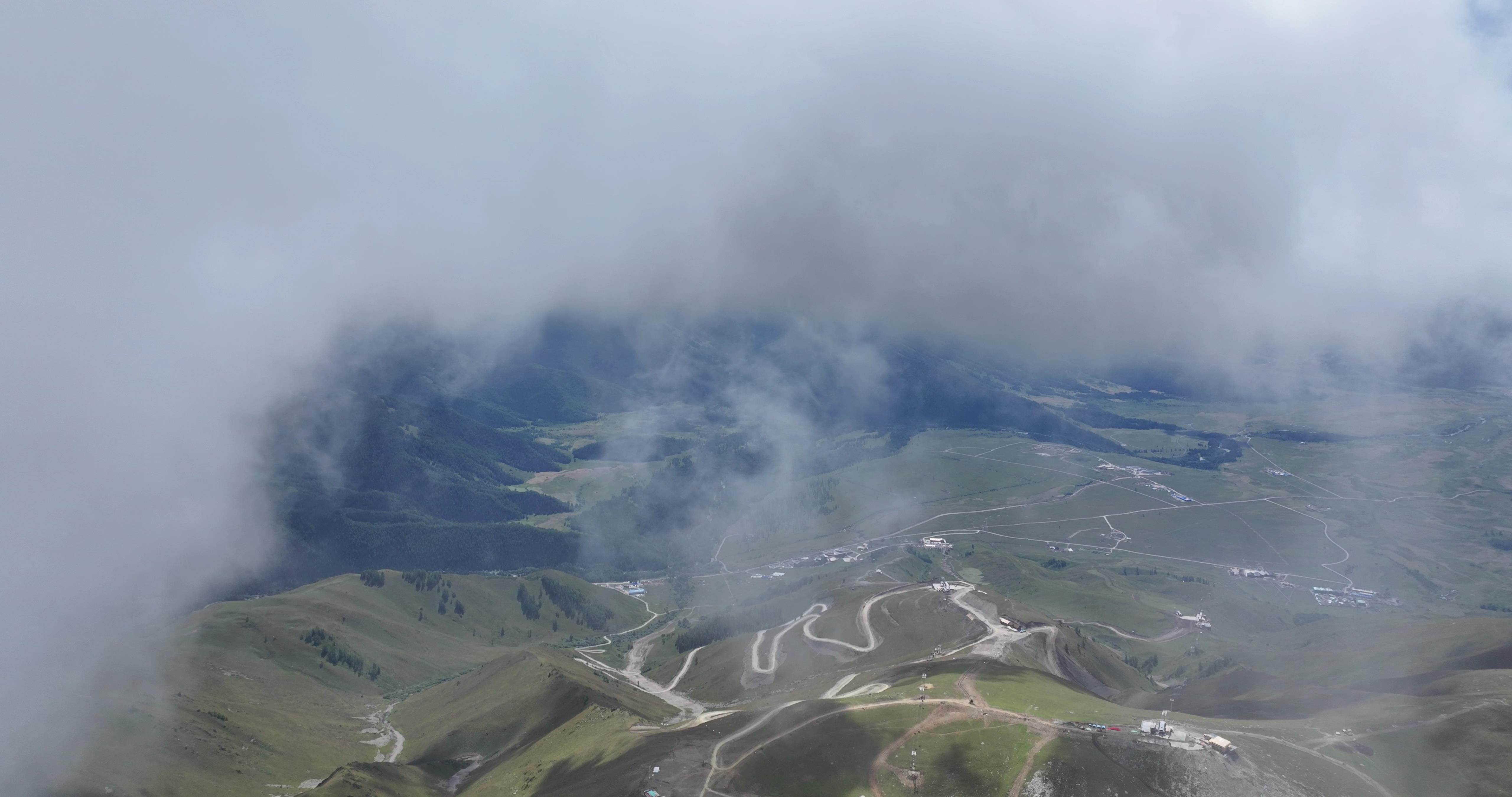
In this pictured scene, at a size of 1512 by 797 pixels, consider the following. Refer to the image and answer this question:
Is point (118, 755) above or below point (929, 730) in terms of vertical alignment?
below

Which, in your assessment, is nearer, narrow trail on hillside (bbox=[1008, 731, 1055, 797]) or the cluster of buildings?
narrow trail on hillside (bbox=[1008, 731, 1055, 797])

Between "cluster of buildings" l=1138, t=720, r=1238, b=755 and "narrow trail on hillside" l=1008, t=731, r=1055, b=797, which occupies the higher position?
"cluster of buildings" l=1138, t=720, r=1238, b=755

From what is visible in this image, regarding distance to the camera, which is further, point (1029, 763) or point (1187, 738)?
point (1187, 738)

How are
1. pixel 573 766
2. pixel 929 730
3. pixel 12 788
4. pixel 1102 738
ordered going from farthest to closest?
pixel 573 766 → pixel 12 788 → pixel 929 730 → pixel 1102 738

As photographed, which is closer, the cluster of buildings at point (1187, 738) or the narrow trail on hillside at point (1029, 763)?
the narrow trail on hillside at point (1029, 763)

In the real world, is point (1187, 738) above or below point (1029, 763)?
above

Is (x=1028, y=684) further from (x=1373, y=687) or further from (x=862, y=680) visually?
(x=1373, y=687)

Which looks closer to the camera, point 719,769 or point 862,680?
point 719,769

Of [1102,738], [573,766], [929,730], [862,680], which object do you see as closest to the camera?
[1102,738]

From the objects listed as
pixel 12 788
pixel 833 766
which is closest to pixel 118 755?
pixel 12 788

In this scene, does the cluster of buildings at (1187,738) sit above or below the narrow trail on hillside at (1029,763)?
above
